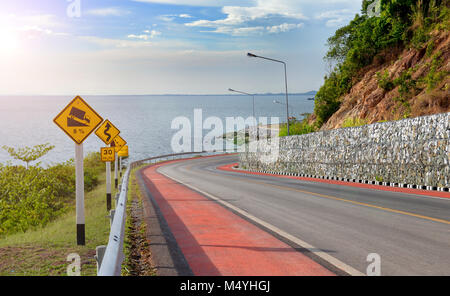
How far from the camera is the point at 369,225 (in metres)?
8.69

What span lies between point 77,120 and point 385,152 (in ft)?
50.1

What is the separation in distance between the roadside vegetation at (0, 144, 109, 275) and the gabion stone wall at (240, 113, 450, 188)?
498 inches

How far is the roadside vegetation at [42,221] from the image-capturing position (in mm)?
7121

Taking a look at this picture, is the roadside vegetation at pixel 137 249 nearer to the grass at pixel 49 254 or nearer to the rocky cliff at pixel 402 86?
the grass at pixel 49 254

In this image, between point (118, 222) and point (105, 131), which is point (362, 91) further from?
→ point (118, 222)

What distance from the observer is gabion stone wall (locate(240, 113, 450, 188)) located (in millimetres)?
15953

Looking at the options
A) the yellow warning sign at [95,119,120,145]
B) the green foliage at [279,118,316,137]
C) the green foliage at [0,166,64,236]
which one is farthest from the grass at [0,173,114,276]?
the green foliage at [279,118,316,137]

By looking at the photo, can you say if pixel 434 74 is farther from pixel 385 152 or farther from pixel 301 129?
pixel 301 129

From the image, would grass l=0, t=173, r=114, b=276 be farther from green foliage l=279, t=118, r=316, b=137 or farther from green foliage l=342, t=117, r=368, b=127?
green foliage l=279, t=118, r=316, b=137

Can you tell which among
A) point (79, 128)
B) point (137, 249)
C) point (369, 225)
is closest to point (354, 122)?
point (369, 225)

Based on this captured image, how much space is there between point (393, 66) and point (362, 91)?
121 inches

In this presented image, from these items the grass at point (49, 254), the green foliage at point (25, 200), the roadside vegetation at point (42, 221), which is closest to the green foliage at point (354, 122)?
the roadside vegetation at point (42, 221)
